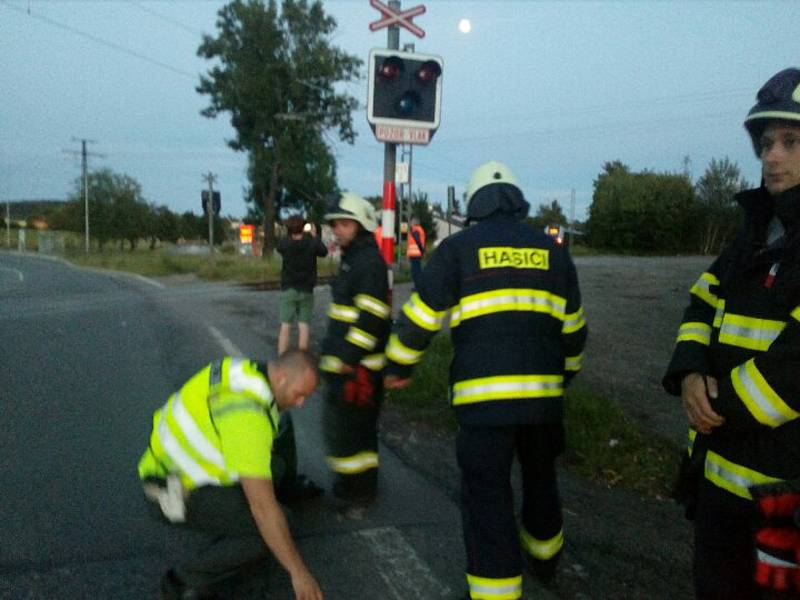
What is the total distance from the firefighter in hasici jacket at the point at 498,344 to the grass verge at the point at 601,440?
1.74 metres

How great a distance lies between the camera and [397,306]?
1400cm

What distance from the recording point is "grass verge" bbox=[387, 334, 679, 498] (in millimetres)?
4637

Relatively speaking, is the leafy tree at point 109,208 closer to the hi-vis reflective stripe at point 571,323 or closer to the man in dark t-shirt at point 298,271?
the man in dark t-shirt at point 298,271

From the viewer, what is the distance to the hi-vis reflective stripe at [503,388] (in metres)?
2.92

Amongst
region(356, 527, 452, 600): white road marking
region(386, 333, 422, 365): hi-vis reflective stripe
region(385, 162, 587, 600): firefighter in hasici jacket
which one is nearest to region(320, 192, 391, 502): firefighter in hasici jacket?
region(356, 527, 452, 600): white road marking

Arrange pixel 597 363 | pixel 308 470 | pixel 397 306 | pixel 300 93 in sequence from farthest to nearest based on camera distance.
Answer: pixel 300 93
pixel 397 306
pixel 597 363
pixel 308 470

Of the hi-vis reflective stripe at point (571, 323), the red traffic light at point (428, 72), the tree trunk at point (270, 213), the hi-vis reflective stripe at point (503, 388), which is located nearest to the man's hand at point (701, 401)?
the hi-vis reflective stripe at point (503, 388)

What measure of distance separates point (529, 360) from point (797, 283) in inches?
44.2

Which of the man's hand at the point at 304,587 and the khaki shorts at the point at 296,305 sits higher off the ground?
the khaki shorts at the point at 296,305

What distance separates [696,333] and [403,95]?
16.2ft

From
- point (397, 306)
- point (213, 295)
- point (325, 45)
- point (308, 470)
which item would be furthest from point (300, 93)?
point (308, 470)

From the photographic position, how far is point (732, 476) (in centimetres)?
224

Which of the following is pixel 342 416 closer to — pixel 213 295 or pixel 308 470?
pixel 308 470

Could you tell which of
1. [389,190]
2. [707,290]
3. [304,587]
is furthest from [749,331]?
[389,190]
